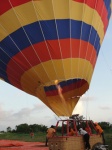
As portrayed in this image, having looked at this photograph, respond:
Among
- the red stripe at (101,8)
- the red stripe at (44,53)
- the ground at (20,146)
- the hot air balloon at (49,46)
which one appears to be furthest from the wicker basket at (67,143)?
the red stripe at (101,8)

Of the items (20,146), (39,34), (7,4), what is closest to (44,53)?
(39,34)

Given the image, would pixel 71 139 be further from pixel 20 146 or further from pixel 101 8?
pixel 101 8

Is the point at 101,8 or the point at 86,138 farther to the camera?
the point at 101,8

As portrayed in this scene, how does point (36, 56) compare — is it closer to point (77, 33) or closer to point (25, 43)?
point (25, 43)

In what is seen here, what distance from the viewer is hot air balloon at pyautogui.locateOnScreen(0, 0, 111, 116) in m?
10.1

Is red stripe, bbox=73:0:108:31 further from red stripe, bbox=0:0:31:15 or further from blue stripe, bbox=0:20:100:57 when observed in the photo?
red stripe, bbox=0:0:31:15

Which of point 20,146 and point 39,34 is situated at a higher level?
point 39,34

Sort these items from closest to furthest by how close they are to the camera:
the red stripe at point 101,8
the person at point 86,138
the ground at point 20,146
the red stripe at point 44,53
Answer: the person at point 86,138 → the red stripe at point 44,53 → the red stripe at point 101,8 → the ground at point 20,146

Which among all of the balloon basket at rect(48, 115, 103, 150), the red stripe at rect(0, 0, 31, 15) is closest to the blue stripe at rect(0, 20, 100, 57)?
the red stripe at rect(0, 0, 31, 15)

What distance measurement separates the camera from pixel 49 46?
33.0 ft

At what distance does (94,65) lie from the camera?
39.0 ft

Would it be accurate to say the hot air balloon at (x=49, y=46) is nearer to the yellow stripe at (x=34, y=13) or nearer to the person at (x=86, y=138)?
the yellow stripe at (x=34, y=13)

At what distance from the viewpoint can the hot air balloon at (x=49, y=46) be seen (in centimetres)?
1009

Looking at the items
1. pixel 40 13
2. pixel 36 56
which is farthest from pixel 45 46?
pixel 40 13
